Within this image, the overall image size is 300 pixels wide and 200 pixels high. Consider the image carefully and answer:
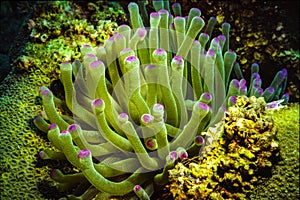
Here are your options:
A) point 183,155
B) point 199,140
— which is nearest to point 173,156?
point 183,155

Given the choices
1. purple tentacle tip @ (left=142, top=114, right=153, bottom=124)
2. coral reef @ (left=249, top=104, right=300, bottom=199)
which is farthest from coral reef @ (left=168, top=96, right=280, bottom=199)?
purple tentacle tip @ (left=142, top=114, right=153, bottom=124)

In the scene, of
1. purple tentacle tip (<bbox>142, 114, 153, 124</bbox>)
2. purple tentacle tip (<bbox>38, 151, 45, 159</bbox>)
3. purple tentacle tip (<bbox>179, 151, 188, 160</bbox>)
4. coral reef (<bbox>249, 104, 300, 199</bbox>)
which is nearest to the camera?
coral reef (<bbox>249, 104, 300, 199</bbox>)

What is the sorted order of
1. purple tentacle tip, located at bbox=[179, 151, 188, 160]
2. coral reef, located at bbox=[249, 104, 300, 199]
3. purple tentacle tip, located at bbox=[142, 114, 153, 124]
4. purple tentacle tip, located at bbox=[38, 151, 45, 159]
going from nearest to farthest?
1. coral reef, located at bbox=[249, 104, 300, 199]
2. purple tentacle tip, located at bbox=[142, 114, 153, 124]
3. purple tentacle tip, located at bbox=[179, 151, 188, 160]
4. purple tentacle tip, located at bbox=[38, 151, 45, 159]

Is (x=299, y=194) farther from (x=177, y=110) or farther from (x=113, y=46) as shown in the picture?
(x=113, y=46)

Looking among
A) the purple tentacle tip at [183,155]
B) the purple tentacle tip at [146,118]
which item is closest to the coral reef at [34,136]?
the purple tentacle tip at [183,155]

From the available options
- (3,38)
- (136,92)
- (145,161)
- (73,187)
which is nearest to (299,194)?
(145,161)

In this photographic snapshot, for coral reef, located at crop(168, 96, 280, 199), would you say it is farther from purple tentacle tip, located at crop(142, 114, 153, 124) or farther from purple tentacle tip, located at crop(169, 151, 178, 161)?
purple tentacle tip, located at crop(142, 114, 153, 124)
